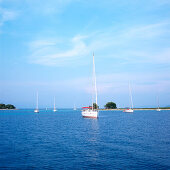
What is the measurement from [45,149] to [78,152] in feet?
16.4

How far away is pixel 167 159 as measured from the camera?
20656mm

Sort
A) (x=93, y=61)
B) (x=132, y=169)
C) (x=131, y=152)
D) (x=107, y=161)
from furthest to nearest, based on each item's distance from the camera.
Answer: (x=93, y=61) < (x=131, y=152) < (x=107, y=161) < (x=132, y=169)

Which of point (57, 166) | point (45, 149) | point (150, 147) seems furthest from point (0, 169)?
point (150, 147)

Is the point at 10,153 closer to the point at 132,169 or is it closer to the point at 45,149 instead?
the point at 45,149

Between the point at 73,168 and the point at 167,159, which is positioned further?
the point at 167,159

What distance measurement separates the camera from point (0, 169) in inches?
712

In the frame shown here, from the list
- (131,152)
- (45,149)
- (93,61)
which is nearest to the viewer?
(131,152)

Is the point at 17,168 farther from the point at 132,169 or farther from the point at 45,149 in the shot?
the point at 132,169

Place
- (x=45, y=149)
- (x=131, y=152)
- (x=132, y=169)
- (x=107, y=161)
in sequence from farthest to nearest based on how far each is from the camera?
(x=45, y=149)
(x=131, y=152)
(x=107, y=161)
(x=132, y=169)

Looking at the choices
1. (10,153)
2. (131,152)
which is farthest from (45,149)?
(131,152)

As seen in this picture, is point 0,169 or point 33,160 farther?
point 33,160

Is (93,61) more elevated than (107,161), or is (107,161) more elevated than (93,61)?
(93,61)

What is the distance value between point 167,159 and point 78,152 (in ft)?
35.0

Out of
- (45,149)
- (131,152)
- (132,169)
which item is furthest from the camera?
(45,149)
